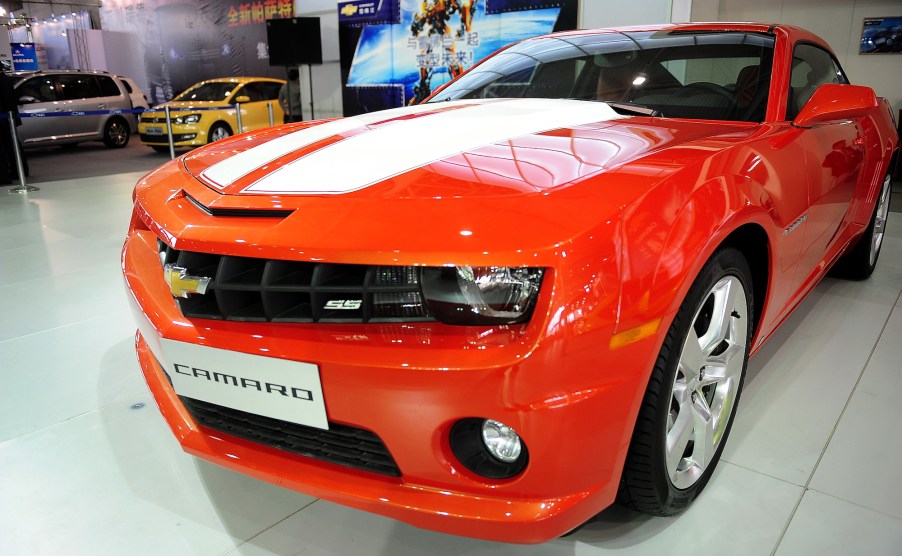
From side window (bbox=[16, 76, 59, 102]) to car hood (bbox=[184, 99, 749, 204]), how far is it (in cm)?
901

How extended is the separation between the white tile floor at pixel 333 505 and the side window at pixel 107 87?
8.52 meters

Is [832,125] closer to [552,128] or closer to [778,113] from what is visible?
[778,113]

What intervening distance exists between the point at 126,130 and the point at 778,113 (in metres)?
10.7

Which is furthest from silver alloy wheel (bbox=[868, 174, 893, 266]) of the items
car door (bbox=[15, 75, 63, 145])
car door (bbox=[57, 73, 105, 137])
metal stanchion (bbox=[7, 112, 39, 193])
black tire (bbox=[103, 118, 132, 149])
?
black tire (bbox=[103, 118, 132, 149])

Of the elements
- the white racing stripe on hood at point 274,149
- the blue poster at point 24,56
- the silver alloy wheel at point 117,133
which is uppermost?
the blue poster at point 24,56

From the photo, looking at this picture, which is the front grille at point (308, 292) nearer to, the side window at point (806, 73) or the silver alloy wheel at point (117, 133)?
the side window at point (806, 73)

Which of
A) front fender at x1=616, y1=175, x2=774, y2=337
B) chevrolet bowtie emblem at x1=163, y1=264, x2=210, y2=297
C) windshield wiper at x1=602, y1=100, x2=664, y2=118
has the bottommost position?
chevrolet bowtie emblem at x1=163, y1=264, x2=210, y2=297

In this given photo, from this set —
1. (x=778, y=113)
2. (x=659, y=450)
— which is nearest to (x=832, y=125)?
(x=778, y=113)

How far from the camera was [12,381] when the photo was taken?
2082mm

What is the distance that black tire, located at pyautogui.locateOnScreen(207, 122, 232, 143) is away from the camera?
29.0 ft

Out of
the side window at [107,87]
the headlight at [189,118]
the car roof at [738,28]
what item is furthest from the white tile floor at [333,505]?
the side window at [107,87]

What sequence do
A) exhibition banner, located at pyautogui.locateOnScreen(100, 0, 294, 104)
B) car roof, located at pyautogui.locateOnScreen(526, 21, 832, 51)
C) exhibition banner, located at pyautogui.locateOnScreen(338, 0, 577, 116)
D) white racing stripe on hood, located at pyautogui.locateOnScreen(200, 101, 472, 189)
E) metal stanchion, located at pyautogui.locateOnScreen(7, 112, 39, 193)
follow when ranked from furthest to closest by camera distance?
exhibition banner, located at pyautogui.locateOnScreen(100, 0, 294, 104), exhibition banner, located at pyautogui.locateOnScreen(338, 0, 577, 116), metal stanchion, located at pyautogui.locateOnScreen(7, 112, 39, 193), car roof, located at pyautogui.locateOnScreen(526, 21, 832, 51), white racing stripe on hood, located at pyautogui.locateOnScreen(200, 101, 472, 189)

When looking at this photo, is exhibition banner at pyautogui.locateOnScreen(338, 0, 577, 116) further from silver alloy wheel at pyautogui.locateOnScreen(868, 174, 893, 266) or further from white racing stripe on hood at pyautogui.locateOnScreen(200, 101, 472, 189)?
white racing stripe on hood at pyautogui.locateOnScreen(200, 101, 472, 189)

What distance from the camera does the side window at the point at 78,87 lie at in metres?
9.34
